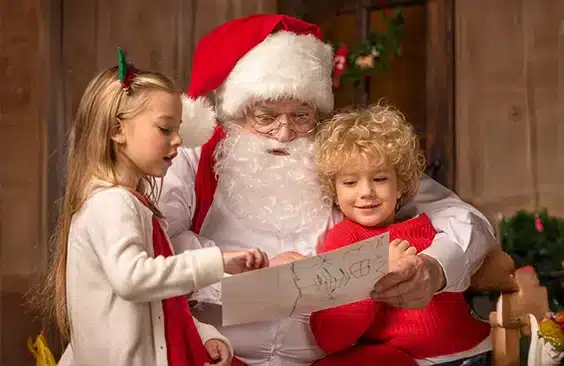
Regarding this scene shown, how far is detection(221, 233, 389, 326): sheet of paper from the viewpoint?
1.16 metres

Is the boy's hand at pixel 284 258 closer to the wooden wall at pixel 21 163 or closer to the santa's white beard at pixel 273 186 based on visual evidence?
the santa's white beard at pixel 273 186

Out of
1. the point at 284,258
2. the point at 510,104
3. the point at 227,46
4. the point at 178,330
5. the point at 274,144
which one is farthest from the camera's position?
the point at 510,104

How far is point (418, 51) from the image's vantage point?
225 cm

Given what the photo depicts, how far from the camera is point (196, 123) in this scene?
1595 millimetres

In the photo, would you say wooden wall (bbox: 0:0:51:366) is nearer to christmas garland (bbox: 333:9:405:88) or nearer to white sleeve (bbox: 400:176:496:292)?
christmas garland (bbox: 333:9:405:88)

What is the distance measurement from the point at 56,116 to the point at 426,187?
3.35 ft

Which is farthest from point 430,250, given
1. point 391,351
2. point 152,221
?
point 152,221

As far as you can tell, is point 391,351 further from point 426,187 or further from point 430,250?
point 426,187

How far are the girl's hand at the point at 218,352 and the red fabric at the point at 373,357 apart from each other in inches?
12.1

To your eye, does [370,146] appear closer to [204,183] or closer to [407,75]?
[204,183]

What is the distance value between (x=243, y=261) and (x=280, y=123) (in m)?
0.54

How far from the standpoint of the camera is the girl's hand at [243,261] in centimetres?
115

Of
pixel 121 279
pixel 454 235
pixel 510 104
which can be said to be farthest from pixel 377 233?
pixel 510 104

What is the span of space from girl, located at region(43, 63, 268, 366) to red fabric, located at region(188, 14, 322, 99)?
486 mm
